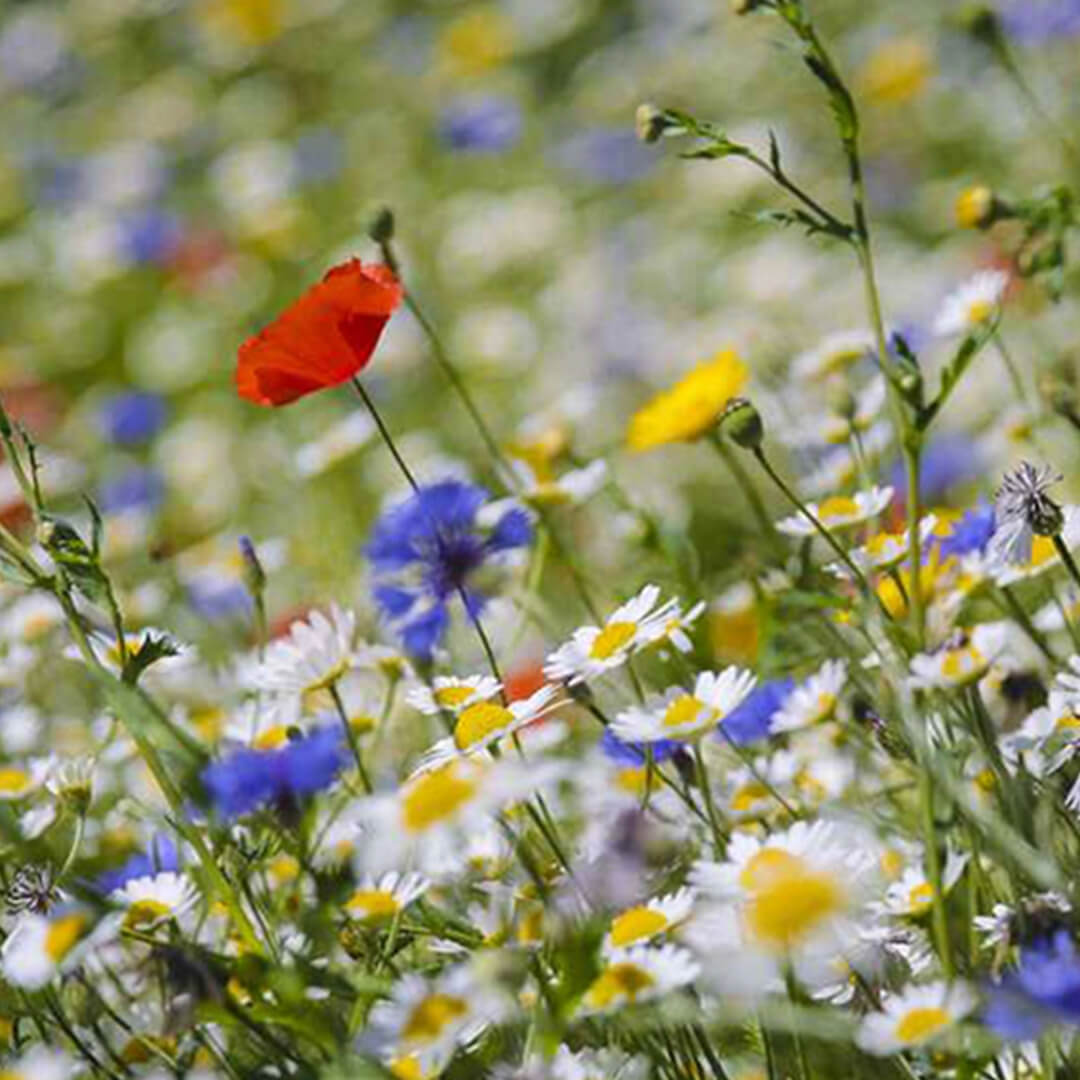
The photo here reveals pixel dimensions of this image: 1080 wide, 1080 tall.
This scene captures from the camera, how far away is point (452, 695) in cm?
102

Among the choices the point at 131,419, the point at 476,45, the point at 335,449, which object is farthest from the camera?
the point at 476,45

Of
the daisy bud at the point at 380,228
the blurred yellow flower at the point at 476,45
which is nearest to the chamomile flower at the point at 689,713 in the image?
the daisy bud at the point at 380,228

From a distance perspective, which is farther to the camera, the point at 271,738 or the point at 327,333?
the point at 271,738

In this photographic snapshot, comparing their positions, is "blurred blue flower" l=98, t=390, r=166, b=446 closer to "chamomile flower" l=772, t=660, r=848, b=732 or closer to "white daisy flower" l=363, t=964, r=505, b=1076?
"chamomile flower" l=772, t=660, r=848, b=732

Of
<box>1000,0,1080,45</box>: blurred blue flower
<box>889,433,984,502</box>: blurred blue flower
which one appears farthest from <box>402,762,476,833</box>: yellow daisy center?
<box>1000,0,1080,45</box>: blurred blue flower

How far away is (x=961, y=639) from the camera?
0.99 m

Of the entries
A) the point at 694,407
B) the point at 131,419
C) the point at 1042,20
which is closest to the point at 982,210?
the point at 694,407

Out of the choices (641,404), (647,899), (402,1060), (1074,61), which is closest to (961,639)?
(647,899)

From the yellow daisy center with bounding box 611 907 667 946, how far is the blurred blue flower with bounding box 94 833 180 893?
27cm

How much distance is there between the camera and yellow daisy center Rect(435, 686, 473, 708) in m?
1.02

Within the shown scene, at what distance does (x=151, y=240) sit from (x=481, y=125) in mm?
565

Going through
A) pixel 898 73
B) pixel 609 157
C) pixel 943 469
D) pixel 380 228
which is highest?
pixel 380 228

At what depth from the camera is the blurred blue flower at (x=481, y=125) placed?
329 cm

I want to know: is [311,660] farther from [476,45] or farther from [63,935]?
[476,45]
